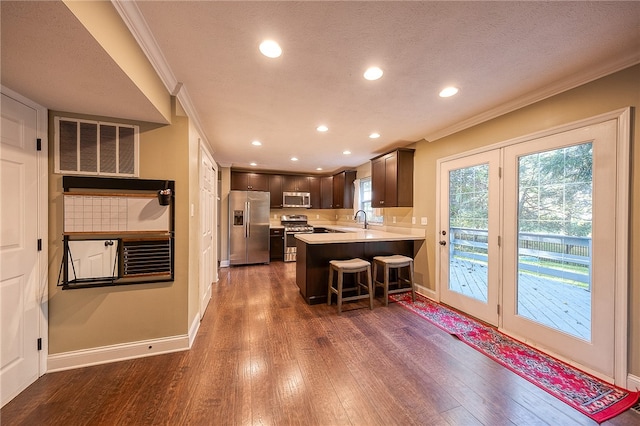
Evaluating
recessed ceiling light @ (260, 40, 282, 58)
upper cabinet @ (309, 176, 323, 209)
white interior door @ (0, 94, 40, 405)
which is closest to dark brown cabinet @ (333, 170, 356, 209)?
upper cabinet @ (309, 176, 323, 209)

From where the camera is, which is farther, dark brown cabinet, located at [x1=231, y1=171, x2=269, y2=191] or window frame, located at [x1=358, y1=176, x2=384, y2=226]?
dark brown cabinet, located at [x1=231, y1=171, x2=269, y2=191]

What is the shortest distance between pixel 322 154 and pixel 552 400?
13.3ft

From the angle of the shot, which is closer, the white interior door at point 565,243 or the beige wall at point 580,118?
the beige wall at point 580,118

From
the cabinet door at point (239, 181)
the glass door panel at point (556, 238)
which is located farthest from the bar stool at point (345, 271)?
the cabinet door at point (239, 181)

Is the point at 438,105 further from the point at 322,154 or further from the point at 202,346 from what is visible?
the point at 202,346

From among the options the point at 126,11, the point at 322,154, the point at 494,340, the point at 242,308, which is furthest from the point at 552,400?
the point at 322,154

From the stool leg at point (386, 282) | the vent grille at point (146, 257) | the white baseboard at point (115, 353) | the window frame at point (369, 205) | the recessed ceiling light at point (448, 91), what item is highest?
the recessed ceiling light at point (448, 91)

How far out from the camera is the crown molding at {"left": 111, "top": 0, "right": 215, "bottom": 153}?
4.01 feet

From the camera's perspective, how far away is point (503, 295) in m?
2.47

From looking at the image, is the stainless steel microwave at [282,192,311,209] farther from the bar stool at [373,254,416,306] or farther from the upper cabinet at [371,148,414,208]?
the bar stool at [373,254,416,306]

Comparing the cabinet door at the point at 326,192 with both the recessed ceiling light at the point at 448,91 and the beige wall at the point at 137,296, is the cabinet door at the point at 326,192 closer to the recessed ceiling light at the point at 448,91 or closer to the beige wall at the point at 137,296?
the recessed ceiling light at the point at 448,91

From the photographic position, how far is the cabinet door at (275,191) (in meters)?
6.04

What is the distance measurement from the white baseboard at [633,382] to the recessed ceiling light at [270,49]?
11.2 ft

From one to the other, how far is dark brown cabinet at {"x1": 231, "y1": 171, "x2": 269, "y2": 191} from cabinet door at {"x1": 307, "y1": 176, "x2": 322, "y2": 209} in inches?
48.2
